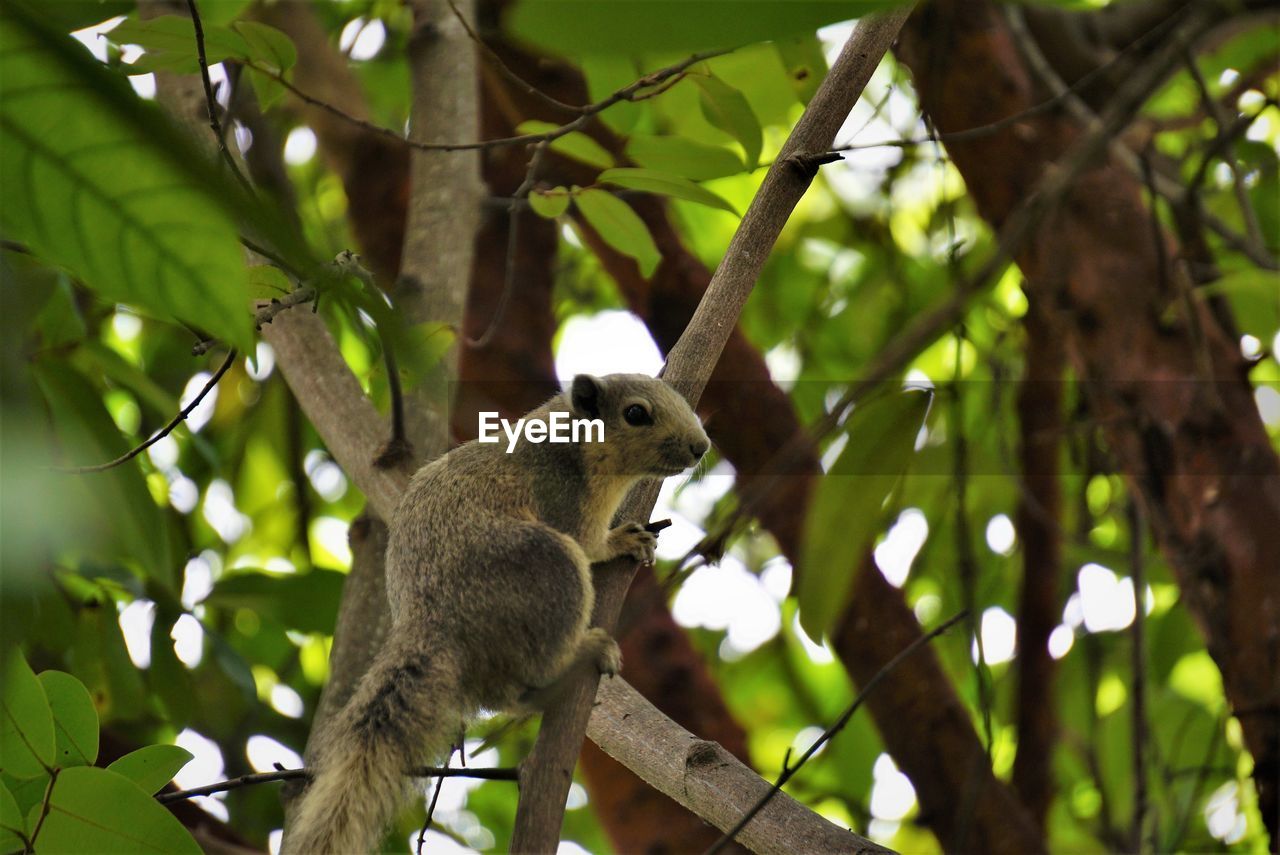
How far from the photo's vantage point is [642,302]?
11.3ft

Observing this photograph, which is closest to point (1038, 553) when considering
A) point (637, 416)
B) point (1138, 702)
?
point (1138, 702)

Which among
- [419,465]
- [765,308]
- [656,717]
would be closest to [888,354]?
[656,717]

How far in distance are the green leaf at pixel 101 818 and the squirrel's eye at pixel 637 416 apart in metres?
1.26

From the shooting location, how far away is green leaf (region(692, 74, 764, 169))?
2.12 meters

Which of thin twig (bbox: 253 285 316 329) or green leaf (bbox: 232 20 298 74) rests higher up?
green leaf (bbox: 232 20 298 74)

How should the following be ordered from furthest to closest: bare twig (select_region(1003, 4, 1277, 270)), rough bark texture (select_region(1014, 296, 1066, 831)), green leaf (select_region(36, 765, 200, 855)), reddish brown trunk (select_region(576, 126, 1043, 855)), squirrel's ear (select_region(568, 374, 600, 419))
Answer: rough bark texture (select_region(1014, 296, 1066, 831)) < reddish brown trunk (select_region(576, 126, 1043, 855)) < bare twig (select_region(1003, 4, 1277, 270)) < squirrel's ear (select_region(568, 374, 600, 419)) < green leaf (select_region(36, 765, 200, 855))

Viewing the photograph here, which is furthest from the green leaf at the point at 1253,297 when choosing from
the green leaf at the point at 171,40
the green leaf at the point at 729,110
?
the green leaf at the point at 171,40

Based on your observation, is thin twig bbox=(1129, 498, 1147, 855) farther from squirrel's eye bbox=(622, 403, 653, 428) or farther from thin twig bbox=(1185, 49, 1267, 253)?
squirrel's eye bbox=(622, 403, 653, 428)

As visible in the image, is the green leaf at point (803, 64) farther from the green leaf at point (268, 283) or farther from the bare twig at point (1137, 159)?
the green leaf at point (268, 283)

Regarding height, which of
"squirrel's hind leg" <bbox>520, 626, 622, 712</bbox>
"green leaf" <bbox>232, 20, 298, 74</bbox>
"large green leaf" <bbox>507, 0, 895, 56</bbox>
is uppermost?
"green leaf" <bbox>232, 20, 298, 74</bbox>

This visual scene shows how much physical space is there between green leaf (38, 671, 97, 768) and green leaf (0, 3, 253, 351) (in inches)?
42.9

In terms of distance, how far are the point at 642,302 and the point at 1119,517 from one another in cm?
180

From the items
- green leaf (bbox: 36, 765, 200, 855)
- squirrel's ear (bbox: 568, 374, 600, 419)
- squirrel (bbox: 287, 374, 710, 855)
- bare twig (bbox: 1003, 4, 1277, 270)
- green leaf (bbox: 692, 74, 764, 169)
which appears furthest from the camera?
bare twig (bbox: 1003, 4, 1277, 270)

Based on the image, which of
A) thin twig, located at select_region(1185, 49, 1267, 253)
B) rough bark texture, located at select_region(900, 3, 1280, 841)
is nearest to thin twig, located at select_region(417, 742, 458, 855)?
rough bark texture, located at select_region(900, 3, 1280, 841)
